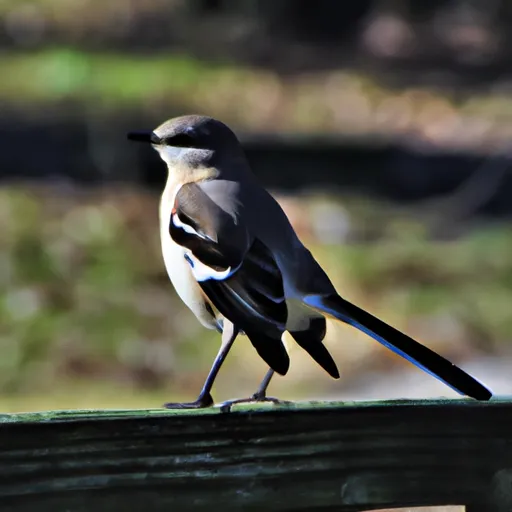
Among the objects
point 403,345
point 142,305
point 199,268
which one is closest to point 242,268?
point 199,268

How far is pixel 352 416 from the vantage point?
2.12 m

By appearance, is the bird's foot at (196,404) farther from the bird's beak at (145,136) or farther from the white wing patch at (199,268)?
the bird's beak at (145,136)

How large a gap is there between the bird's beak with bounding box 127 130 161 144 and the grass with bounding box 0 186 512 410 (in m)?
3.20

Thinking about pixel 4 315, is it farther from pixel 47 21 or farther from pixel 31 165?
pixel 47 21

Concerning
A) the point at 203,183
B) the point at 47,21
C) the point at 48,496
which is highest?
the point at 203,183

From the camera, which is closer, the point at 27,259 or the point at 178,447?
the point at 178,447

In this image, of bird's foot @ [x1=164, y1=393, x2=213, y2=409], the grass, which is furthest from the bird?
the grass

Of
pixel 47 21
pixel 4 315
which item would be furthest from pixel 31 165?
pixel 47 21

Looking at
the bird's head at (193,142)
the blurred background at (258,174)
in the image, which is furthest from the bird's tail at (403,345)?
the blurred background at (258,174)

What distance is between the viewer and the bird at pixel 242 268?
95.6 inches

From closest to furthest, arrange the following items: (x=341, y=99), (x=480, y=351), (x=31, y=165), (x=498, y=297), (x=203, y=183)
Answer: (x=203, y=183), (x=480, y=351), (x=498, y=297), (x=31, y=165), (x=341, y=99)

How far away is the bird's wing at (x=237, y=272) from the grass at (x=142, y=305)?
10.7 ft

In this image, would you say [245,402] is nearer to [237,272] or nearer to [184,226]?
[237,272]

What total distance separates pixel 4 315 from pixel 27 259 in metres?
0.78
